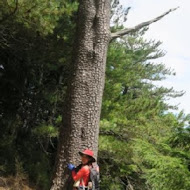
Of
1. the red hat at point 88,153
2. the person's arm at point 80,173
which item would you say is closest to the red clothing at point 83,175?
the person's arm at point 80,173

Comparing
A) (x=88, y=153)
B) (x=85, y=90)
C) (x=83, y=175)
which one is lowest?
(x=83, y=175)

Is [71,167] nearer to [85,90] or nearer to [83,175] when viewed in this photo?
[83,175]

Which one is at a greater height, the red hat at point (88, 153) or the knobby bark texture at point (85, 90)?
the knobby bark texture at point (85, 90)

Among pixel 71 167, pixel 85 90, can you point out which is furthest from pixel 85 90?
pixel 71 167

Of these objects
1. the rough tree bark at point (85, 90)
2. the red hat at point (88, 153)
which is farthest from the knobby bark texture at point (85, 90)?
the red hat at point (88, 153)

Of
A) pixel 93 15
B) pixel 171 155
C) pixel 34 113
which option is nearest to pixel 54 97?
pixel 34 113

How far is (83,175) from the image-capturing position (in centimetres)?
358

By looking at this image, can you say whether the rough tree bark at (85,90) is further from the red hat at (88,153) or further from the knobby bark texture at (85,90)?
the red hat at (88,153)

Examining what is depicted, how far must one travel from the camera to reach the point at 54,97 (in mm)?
9164

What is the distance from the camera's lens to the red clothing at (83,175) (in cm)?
355

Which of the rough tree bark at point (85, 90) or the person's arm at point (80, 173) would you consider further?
the rough tree bark at point (85, 90)

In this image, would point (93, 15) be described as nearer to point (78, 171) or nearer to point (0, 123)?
point (78, 171)

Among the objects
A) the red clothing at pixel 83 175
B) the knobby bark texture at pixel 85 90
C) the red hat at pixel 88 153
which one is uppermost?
the knobby bark texture at pixel 85 90

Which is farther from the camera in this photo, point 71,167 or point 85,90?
point 85,90
